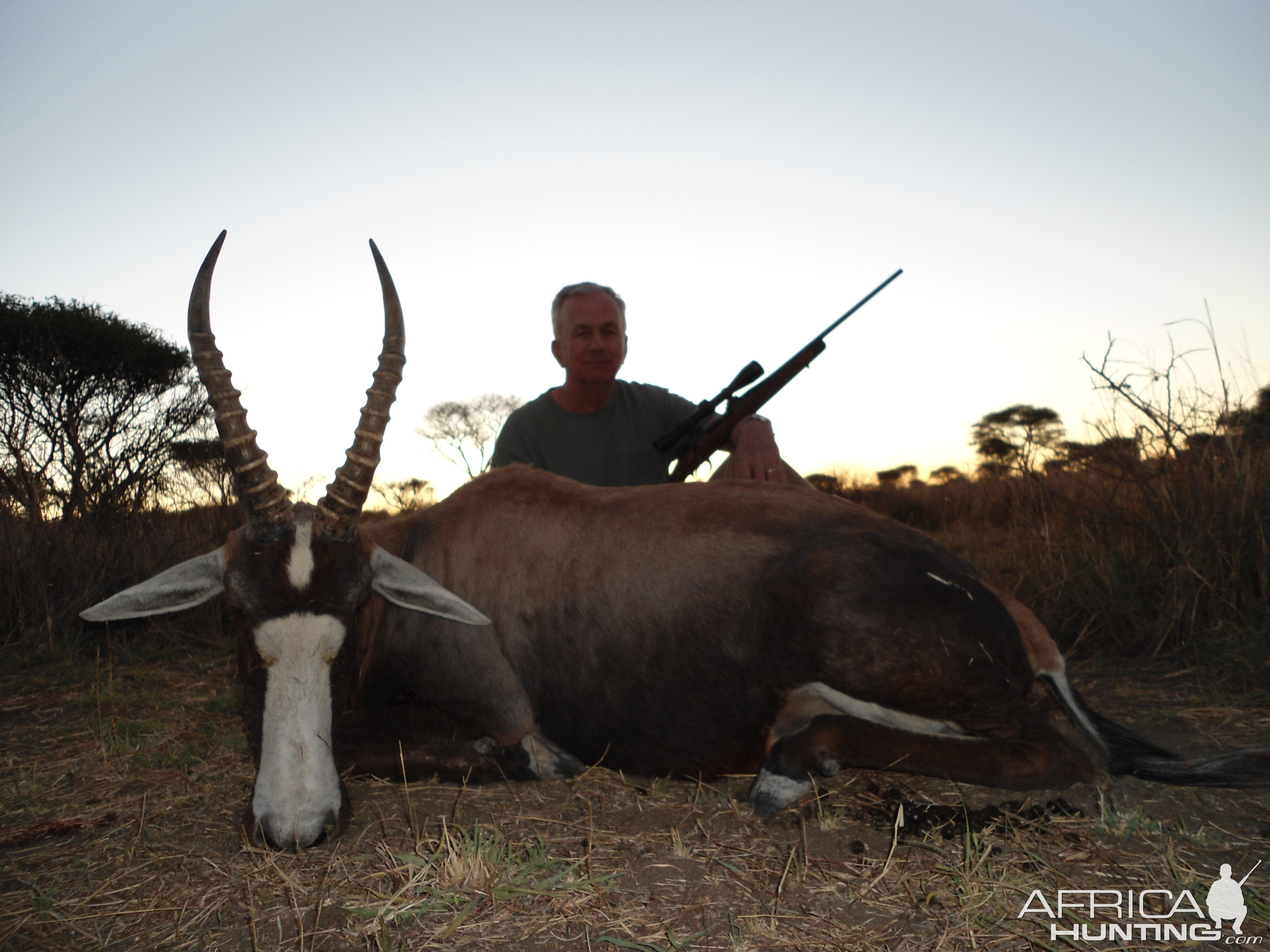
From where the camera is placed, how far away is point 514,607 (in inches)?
125

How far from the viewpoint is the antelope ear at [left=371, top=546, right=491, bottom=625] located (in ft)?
9.39

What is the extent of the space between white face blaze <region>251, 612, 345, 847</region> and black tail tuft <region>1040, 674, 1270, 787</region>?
101 inches

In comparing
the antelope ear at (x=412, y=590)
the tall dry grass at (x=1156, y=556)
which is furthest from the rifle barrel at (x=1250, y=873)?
the antelope ear at (x=412, y=590)

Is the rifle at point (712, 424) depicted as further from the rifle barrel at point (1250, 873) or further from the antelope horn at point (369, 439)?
the rifle barrel at point (1250, 873)

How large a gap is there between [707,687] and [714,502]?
2.38 ft

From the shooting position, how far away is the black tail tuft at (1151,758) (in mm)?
2594

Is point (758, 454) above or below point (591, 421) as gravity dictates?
below

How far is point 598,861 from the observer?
233cm

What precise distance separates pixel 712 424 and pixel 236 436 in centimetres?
340

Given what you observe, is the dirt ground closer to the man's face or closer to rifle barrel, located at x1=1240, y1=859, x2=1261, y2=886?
rifle barrel, located at x1=1240, y1=859, x2=1261, y2=886

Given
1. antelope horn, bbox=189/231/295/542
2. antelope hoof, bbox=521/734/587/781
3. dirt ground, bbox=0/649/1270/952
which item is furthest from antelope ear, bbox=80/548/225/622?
antelope hoof, bbox=521/734/587/781

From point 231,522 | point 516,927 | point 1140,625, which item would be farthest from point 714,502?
point 231,522

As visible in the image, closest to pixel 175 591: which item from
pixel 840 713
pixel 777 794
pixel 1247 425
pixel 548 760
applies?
pixel 548 760

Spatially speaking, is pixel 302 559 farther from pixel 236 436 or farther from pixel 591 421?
pixel 591 421
